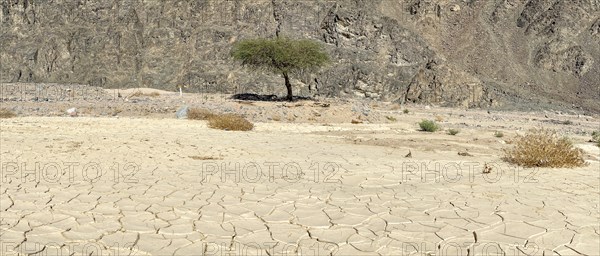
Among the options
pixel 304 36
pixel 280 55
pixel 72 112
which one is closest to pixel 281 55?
pixel 280 55

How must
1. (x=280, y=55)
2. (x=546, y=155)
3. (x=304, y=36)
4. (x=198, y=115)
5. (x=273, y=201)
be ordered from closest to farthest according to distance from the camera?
(x=273, y=201)
(x=546, y=155)
(x=198, y=115)
(x=280, y=55)
(x=304, y=36)

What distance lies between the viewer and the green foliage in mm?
28312

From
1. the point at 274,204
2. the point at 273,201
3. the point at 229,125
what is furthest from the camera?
the point at 229,125

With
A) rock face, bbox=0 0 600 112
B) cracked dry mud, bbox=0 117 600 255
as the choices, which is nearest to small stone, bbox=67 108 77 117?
cracked dry mud, bbox=0 117 600 255

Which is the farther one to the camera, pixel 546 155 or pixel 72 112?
pixel 72 112

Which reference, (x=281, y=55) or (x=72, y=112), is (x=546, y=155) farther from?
(x=281, y=55)

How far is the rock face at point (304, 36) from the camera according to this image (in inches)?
1720

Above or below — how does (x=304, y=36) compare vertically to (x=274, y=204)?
above

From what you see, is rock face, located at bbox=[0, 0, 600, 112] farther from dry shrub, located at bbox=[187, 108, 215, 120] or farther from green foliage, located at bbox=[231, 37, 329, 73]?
dry shrub, located at bbox=[187, 108, 215, 120]

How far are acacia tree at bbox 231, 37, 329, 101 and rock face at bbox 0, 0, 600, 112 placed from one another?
41.8ft

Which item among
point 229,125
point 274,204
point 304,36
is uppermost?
point 304,36

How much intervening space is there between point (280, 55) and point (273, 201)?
910 inches

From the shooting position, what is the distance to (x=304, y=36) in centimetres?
4903

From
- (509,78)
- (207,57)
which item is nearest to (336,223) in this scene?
(207,57)
